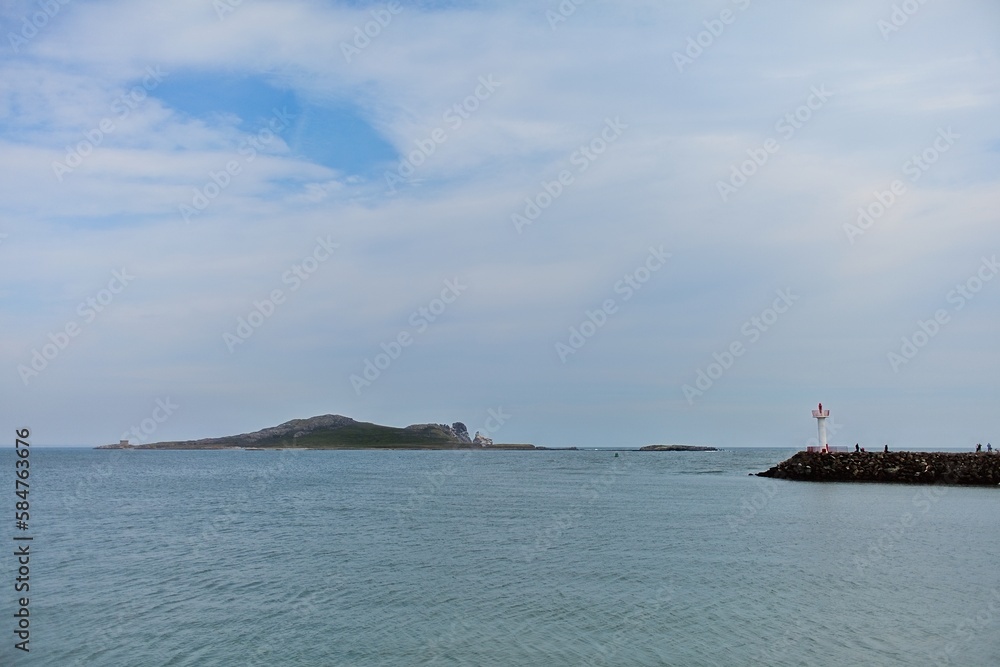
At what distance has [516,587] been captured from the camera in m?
26.5

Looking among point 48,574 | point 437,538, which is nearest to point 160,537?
point 48,574

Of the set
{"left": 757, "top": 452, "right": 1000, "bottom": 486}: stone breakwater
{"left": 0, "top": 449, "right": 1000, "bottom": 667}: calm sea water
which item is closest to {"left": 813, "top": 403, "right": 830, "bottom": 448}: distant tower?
{"left": 757, "top": 452, "right": 1000, "bottom": 486}: stone breakwater

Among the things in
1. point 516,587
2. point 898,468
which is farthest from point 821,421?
point 516,587

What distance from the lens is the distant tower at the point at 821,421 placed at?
8344 centimetres

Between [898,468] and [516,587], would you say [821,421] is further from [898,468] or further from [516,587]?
[516,587]

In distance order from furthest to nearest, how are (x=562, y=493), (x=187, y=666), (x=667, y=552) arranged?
A: (x=562, y=493) < (x=667, y=552) < (x=187, y=666)

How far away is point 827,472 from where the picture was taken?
78.6 meters

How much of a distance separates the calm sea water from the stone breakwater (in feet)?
76.1

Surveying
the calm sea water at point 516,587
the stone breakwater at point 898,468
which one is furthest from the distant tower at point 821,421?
the calm sea water at point 516,587

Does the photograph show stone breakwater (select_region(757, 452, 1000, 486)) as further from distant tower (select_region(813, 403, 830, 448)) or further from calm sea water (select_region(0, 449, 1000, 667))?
calm sea water (select_region(0, 449, 1000, 667))

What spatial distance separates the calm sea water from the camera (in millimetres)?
19641

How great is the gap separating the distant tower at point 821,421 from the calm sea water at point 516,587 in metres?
31.3

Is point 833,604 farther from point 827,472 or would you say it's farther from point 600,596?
point 827,472

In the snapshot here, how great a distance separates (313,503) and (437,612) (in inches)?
1540
